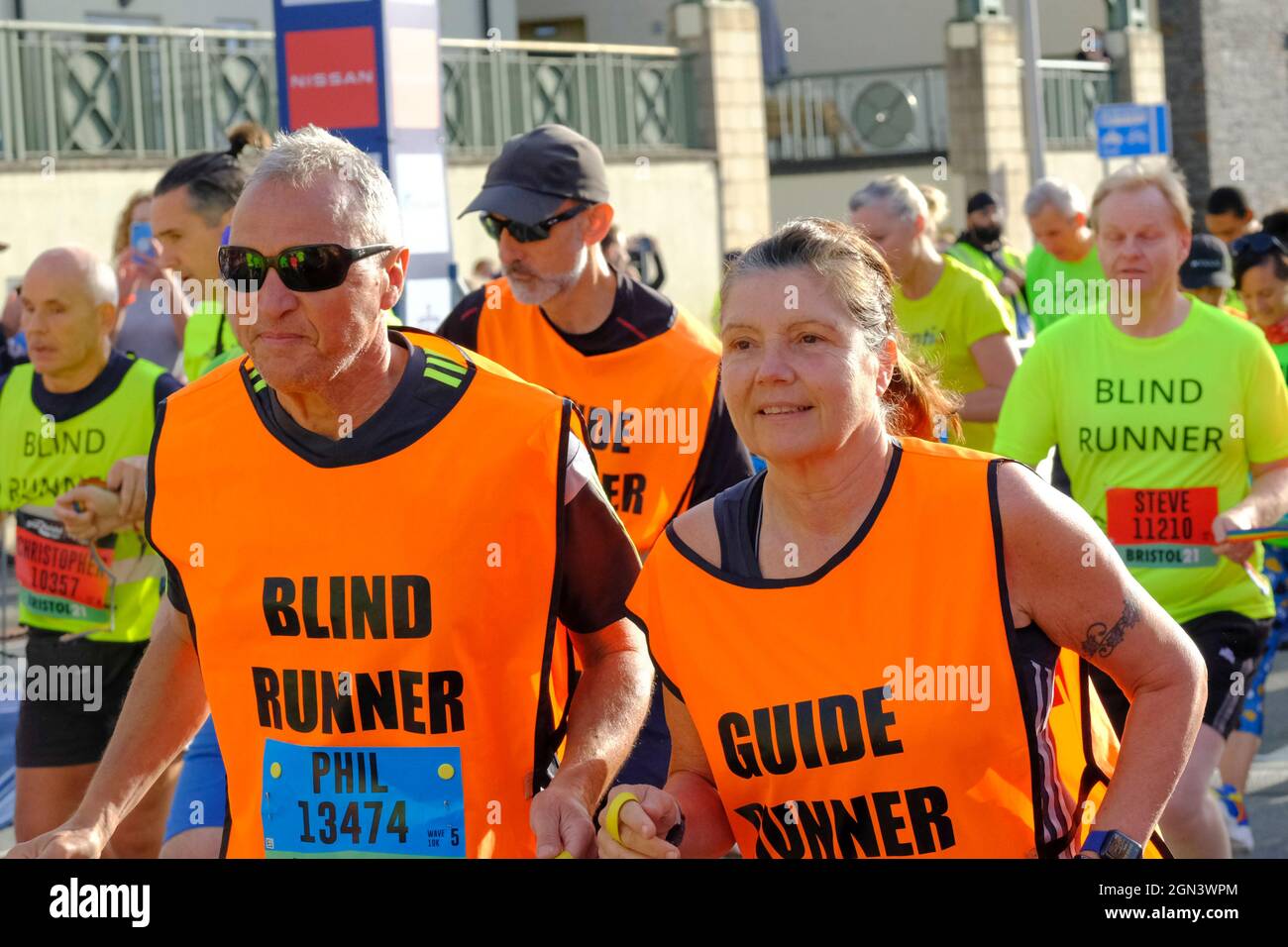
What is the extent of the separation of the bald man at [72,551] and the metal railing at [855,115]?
2595 centimetres

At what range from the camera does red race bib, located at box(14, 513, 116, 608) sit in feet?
19.4

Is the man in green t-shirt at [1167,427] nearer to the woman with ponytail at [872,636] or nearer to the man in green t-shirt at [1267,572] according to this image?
the man in green t-shirt at [1267,572]

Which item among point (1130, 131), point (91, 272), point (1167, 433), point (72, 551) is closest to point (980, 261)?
point (1167, 433)

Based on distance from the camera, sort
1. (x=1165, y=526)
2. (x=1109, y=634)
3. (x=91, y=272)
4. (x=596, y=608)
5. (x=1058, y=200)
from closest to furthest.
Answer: (x=1109, y=634)
(x=596, y=608)
(x=1165, y=526)
(x=91, y=272)
(x=1058, y=200)

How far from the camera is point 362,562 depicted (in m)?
3.31

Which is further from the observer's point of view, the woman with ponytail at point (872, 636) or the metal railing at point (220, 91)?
the metal railing at point (220, 91)

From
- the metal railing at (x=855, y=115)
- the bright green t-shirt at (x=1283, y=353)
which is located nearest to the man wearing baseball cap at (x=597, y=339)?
the bright green t-shirt at (x=1283, y=353)

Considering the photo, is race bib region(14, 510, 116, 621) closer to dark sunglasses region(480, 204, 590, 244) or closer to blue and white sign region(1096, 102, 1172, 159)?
dark sunglasses region(480, 204, 590, 244)

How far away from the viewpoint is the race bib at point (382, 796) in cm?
331

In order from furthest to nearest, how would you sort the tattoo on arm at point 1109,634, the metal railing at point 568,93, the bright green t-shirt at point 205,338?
the metal railing at point 568,93, the bright green t-shirt at point 205,338, the tattoo on arm at point 1109,634

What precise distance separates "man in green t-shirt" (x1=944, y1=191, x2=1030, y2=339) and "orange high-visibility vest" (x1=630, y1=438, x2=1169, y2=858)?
370 inches

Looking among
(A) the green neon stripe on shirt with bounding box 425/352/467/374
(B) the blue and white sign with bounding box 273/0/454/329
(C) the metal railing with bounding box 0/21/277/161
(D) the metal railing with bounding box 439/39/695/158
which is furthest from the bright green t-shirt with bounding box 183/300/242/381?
(D) the metal railing with bounding box 439/39/695/158

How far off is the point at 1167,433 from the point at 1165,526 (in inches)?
10.1

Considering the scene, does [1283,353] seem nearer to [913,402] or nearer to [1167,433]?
[1167,433]
